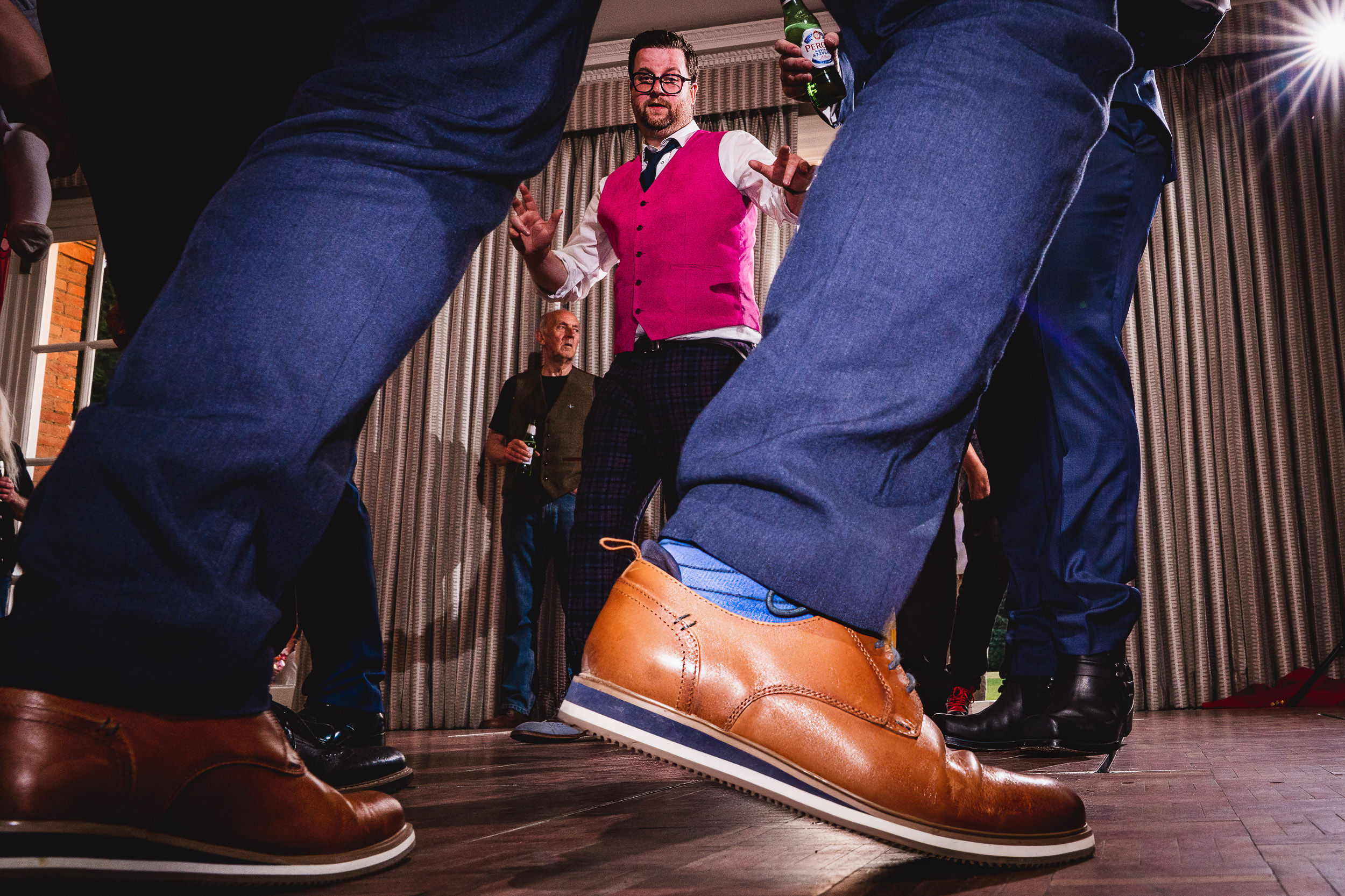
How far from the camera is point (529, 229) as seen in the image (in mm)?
1896

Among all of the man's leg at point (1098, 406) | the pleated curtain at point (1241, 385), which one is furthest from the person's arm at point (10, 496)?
the pleated curtain at point (1241, 385)

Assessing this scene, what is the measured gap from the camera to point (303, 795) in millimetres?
487

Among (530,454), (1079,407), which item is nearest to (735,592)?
(1079,407)

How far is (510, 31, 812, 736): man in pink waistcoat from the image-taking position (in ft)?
6.11

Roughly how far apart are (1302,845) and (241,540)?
604 millimetres

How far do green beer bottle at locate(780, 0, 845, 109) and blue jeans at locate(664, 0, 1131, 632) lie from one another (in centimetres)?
128

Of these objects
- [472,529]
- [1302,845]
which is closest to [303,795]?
[1302,845]

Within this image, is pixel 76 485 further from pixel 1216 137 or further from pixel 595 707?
pixel 1216 137

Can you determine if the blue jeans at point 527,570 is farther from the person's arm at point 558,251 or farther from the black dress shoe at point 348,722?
the black dress shoe at point 348,722

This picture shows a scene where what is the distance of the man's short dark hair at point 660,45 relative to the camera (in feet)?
7.89

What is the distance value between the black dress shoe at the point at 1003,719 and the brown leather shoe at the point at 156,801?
0.91 metres

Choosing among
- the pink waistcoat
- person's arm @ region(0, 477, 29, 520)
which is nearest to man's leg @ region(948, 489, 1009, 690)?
the pink waistcoat

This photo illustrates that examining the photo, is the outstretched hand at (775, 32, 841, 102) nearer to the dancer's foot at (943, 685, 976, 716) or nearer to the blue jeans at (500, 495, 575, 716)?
the dancer's foot at (943, 685, 976, 716)

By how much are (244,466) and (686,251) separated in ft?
5.56
